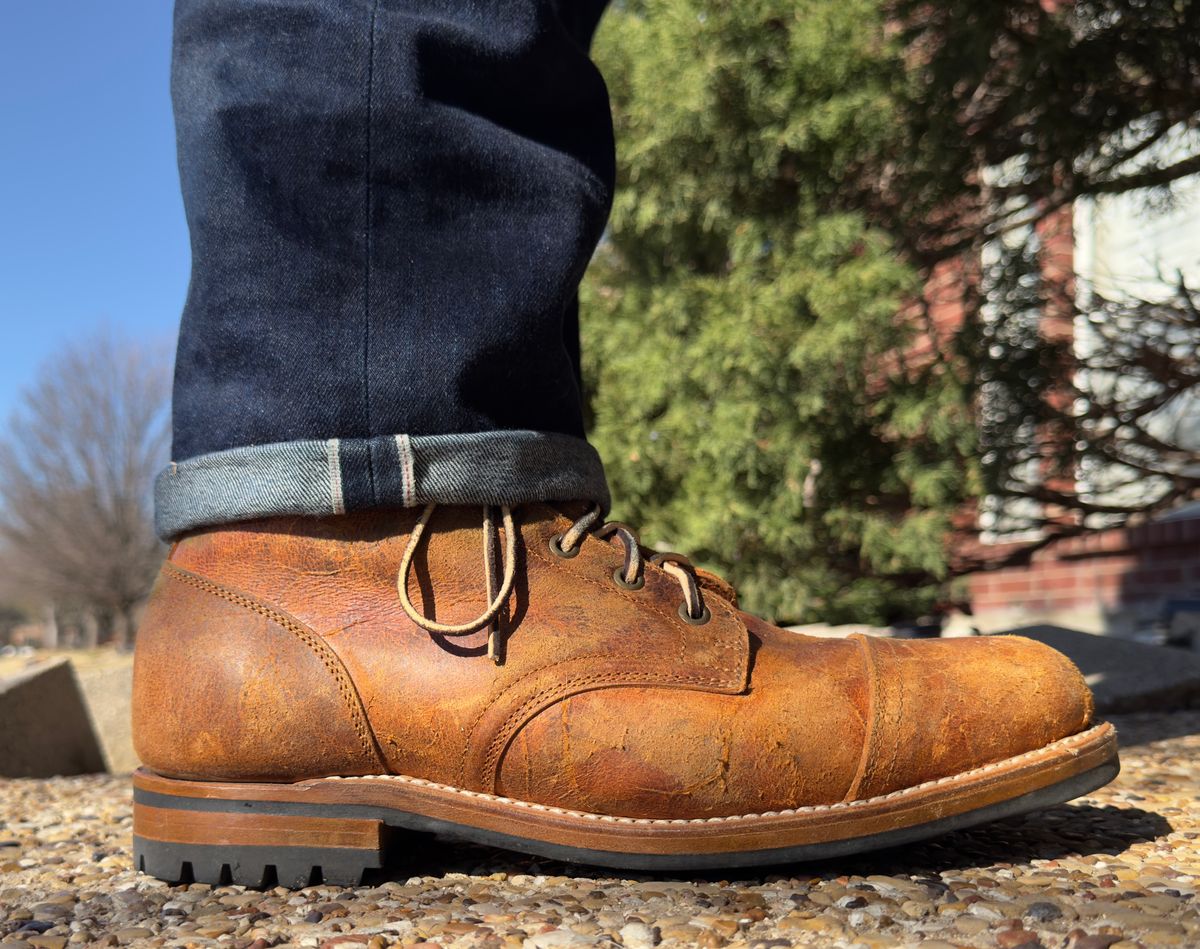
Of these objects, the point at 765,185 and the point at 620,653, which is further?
the point at 765,185

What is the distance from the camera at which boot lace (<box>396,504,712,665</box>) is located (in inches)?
44.4

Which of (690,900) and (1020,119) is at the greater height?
(1020,119)

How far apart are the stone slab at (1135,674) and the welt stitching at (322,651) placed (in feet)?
6.13

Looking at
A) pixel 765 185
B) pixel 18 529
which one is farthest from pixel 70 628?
pixel 765 185

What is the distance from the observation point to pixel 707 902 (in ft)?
3.43

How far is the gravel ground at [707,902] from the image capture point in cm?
94

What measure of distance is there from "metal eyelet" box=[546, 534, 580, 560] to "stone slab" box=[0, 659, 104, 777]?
7.32 ft

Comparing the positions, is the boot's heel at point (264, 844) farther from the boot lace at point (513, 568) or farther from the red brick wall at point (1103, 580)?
the red brick wall at point (1103, 580)

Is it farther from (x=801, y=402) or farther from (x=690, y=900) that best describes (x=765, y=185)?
(x=690, y=900)

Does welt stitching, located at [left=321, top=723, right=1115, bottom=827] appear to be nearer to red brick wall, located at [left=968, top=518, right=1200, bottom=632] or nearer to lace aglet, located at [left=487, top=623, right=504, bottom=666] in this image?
lace aglet, located at [left=487, top=623, right=504, bottom=666]

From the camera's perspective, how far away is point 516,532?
3.90 feet

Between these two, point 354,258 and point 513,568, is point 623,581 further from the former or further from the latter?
point 354,258

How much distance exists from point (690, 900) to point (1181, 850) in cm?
60

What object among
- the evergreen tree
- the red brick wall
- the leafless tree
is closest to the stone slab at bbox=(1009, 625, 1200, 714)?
the evergreen tree
